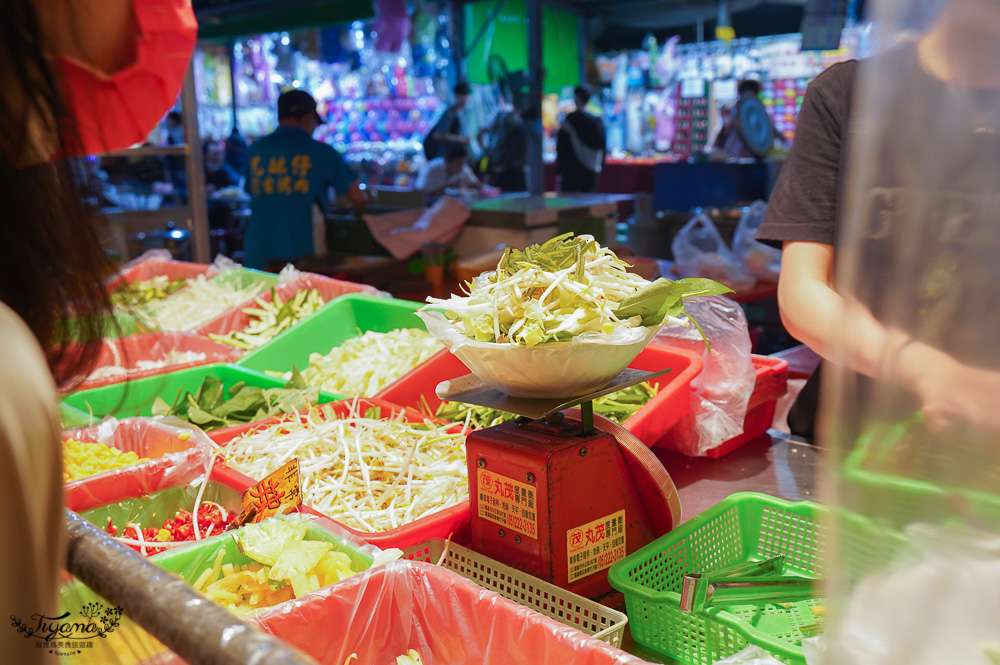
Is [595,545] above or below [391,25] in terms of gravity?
below

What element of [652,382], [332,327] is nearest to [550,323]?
[652,382]

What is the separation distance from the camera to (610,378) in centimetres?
126

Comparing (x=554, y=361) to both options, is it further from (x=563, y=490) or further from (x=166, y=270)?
(x=166, y=270)

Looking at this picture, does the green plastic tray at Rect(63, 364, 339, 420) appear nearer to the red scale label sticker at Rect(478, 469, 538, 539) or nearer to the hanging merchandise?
the red scale label sticker at Rect(478, 469, 538, 539)

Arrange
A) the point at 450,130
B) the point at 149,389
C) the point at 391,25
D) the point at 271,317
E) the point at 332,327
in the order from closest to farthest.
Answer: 1. the point at 149,389
2. the point at 332,327
3. the point at 271,317
4. the point at 391,25
5. the point at 450,130

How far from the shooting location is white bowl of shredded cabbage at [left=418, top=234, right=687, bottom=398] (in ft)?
3.86

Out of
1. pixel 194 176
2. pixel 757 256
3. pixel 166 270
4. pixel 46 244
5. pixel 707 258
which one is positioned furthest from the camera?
pixel 194 176

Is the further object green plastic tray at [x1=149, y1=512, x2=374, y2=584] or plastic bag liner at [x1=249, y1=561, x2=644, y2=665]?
green plastic tray at [x1=149, y1=512, x2=374, y2=584]

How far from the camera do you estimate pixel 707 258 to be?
169 inches

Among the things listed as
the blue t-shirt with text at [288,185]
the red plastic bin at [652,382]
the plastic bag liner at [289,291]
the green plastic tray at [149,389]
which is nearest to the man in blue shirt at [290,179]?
the blue t-shirt with text at [288,185]

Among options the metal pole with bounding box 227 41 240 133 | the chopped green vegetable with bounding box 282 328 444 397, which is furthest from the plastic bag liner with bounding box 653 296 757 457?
the metal pole with bounding box 227 41 240 133

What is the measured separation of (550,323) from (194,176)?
4.73 metres

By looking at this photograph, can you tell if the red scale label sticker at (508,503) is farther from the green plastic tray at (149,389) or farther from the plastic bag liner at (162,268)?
the plastic bag liner at (162,268)

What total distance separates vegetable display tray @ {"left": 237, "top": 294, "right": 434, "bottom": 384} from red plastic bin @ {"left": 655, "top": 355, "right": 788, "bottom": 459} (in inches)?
46.0
